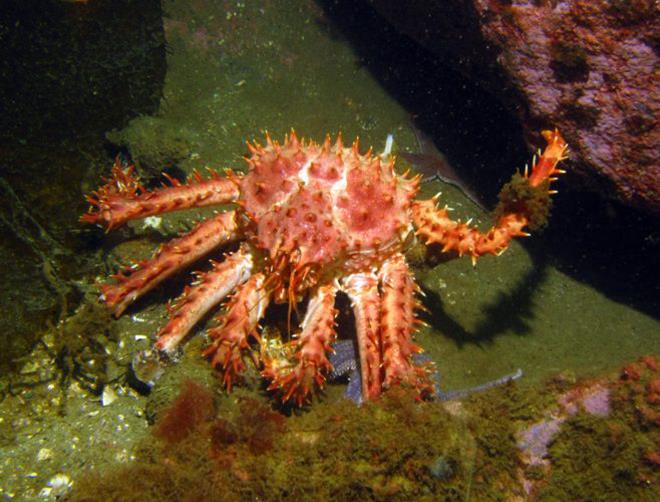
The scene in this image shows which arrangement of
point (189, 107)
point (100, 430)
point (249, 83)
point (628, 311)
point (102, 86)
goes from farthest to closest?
point (249, 83) → point (189, 107) → point (628, 311) → point (102, 86) → point (100, 430)

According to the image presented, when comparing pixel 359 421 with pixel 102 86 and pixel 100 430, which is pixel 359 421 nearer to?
pixel 100 430

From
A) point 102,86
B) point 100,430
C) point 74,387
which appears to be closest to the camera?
point 100,430

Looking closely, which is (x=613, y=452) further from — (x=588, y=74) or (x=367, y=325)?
(x=588, y=74)

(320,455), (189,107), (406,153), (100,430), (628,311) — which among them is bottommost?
(628,311)

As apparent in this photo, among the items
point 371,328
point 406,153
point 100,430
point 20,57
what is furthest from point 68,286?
point 406,153

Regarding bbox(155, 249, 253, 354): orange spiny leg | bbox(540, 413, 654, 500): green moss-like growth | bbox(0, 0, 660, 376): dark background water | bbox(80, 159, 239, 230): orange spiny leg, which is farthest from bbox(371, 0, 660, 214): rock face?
bbox(155, 249, 253, 354): orange spiny leg
